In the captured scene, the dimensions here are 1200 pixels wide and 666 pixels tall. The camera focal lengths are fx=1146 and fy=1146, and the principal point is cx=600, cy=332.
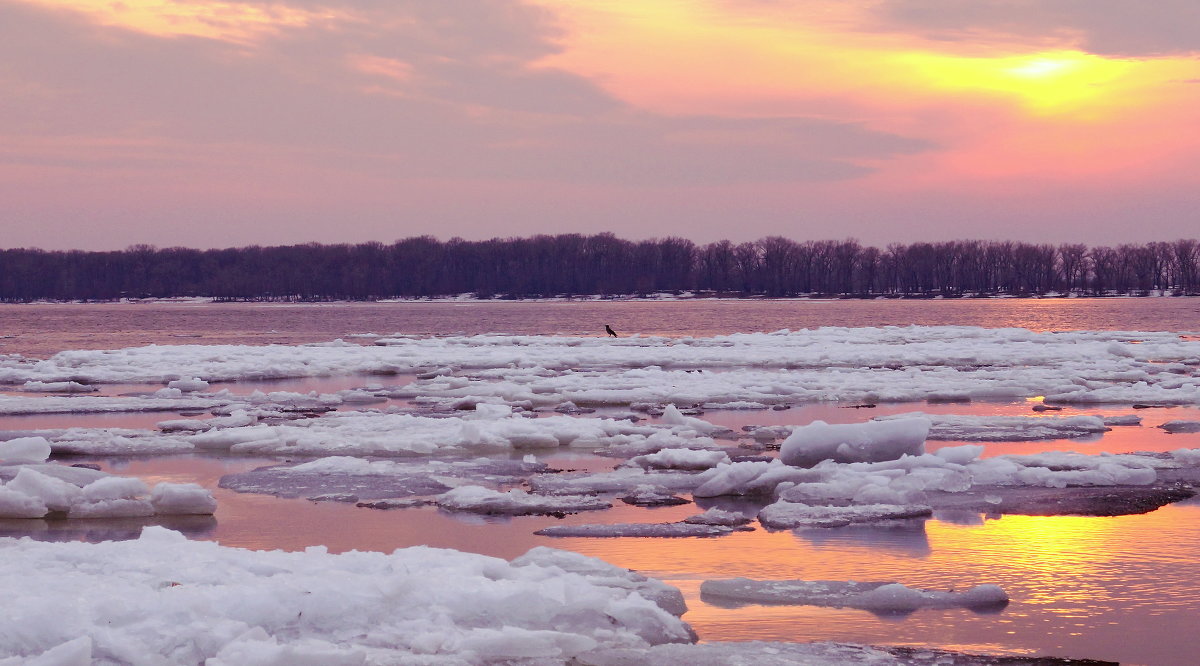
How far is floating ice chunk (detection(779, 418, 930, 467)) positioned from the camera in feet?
34.6

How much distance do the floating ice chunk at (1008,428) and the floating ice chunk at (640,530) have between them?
209 inches

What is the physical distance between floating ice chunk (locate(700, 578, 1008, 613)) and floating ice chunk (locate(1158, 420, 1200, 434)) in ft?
30.0

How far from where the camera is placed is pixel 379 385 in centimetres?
2286

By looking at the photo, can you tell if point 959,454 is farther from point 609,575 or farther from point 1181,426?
point 1181,426

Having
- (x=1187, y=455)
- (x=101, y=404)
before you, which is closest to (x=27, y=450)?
(x=101, y=404)

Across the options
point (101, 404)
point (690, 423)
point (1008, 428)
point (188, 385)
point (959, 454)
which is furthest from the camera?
point (188, 385)

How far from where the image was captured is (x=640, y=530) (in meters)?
8.12

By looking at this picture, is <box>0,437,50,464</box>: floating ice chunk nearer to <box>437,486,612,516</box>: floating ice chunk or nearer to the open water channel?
the open water channel

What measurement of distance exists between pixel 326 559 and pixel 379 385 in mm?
16883

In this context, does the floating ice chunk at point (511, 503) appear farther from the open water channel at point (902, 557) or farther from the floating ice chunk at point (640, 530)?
the floating ice chunk at point (640, 530)

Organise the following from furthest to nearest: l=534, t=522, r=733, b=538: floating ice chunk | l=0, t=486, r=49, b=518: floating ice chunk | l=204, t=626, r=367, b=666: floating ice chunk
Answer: l=0, t=486, r=49, b=518: floating ice chunk
l=534, t=522, r=733, b=538: floating ice chunk
l=204, t=626, r=367, b=666: floating ice chunk

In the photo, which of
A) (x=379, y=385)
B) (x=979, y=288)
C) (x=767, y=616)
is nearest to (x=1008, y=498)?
(x=767, y=616)

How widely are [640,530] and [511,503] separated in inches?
57.1

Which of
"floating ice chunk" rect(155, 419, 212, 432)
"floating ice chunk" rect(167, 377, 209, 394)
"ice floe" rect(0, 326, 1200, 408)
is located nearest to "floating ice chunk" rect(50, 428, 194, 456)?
"floating ice chunk" rect(155, 419, 212, 432)
